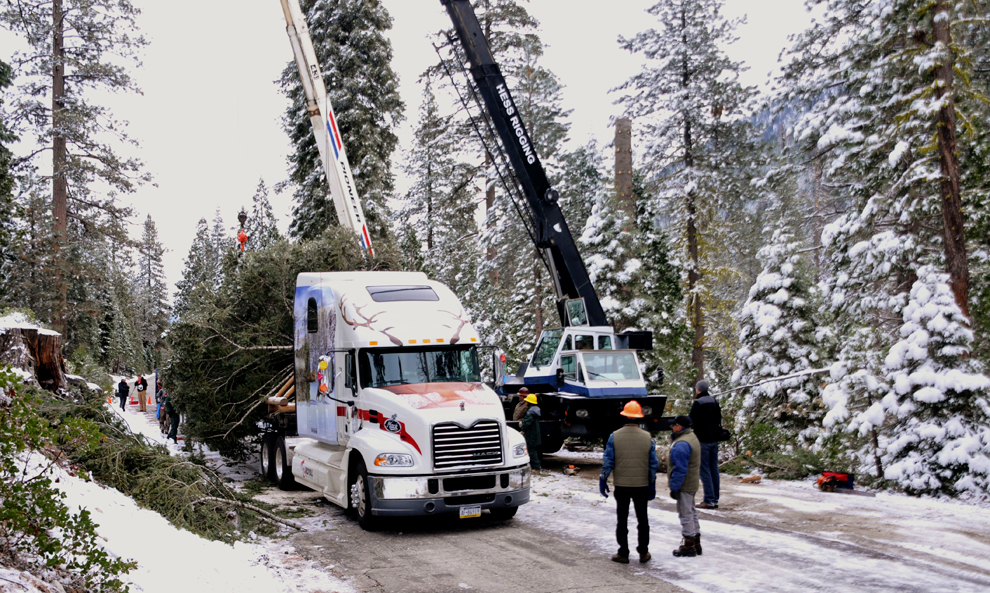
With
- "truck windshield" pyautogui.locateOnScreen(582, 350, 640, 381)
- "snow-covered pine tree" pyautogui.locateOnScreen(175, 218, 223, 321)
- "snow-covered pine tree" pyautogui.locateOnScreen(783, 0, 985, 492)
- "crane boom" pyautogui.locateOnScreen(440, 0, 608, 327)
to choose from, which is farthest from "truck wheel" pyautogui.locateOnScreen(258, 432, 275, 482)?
"snow-covered pine tree" pyautogui.locateOnScreen(175, 218, 223, 321)

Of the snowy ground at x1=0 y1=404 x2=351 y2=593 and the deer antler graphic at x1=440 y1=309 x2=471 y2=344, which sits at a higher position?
the deer antler graphic at x1=440 y1=309 x2=471 y2=344

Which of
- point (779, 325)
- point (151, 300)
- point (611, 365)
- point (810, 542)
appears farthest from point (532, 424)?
point (151, 300)

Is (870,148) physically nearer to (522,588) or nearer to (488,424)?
(488,424)

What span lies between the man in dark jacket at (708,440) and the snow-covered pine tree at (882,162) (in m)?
2.62

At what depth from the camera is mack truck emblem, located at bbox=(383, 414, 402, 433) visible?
10.3m

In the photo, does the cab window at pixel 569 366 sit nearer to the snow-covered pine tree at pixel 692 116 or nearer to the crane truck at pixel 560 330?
the crane truck at pixel 560 330

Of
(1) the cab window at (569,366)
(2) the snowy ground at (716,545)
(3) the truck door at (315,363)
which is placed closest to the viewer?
(2) the snowy ground at (716,545)

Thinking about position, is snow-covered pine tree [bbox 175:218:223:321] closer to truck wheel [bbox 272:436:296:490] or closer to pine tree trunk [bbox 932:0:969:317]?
truck wheel [bbox 272:436:296:490]

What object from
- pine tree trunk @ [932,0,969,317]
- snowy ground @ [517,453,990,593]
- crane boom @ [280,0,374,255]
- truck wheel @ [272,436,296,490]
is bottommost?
snowy ground @ [517,453,990,593]

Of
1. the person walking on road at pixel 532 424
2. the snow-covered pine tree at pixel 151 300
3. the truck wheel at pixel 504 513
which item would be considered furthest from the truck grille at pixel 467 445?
the snow-covered pine tree at pixel 151 300

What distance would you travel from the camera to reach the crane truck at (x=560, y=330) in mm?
15875

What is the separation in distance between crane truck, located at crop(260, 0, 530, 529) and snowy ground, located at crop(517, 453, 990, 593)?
1418 mm

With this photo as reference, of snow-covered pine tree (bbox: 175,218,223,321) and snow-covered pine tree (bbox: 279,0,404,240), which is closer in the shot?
snow-covered pine tree (bbox: 279,0,404,240)

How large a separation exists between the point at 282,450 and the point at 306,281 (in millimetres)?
3146
